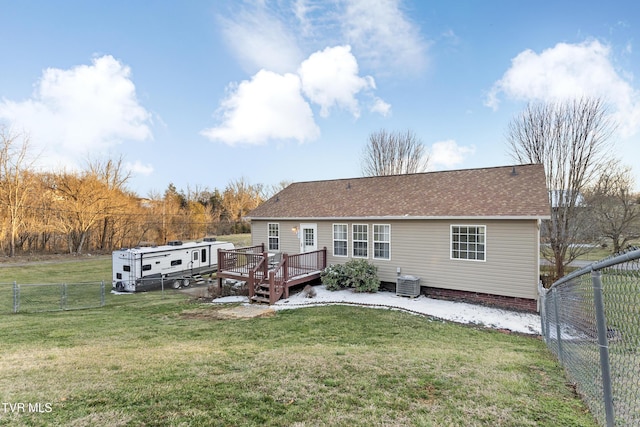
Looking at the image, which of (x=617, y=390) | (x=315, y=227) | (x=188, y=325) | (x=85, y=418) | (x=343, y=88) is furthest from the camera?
(x=343, y=88)

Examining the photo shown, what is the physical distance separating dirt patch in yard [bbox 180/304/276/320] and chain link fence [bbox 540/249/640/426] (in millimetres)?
7425

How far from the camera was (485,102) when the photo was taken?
1842 centimetres

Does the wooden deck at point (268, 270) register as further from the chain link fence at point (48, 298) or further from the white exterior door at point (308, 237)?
the chain link fence at point (48, 298)

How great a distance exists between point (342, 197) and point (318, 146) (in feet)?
41.6

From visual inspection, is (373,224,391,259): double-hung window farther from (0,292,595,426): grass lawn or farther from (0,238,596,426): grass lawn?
(0,292,595,426): grass lawn

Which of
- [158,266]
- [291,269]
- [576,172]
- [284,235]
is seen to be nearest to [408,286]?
[291,269]

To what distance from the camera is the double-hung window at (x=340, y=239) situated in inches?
511

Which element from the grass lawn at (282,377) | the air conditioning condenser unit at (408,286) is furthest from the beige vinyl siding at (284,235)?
the grass lawn at (282,377)

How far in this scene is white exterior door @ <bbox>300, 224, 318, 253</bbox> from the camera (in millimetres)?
13719

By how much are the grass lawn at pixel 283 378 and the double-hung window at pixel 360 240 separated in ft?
17.4

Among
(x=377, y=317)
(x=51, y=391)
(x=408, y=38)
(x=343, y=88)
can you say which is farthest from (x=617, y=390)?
(x=343, y=88)

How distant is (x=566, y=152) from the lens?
16.5 m

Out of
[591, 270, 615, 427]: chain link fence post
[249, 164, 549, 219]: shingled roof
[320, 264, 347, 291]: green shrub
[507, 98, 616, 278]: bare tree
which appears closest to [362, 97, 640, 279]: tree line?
[507, 98, 616, 278]: bare tree

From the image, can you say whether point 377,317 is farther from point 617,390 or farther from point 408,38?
point 408,38
